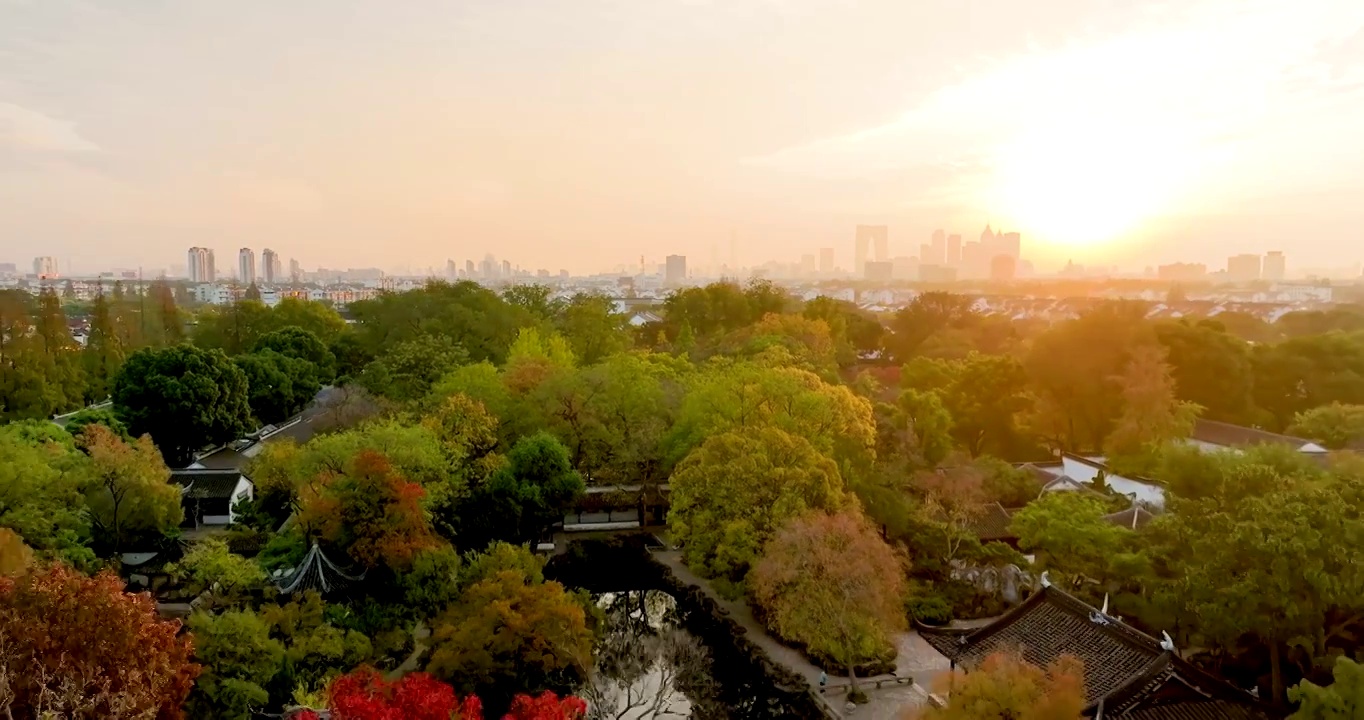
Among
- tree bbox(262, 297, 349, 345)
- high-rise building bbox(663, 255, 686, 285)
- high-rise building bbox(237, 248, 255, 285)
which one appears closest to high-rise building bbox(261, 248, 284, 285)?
→ high-rise building bbox(237, 248, 255, 285)

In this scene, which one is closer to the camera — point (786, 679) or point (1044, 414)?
point (786, 679)

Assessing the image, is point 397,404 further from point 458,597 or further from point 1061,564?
point 1061,564

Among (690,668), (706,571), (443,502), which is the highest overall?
(443,502)

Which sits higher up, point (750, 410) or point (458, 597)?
point (750, 410)

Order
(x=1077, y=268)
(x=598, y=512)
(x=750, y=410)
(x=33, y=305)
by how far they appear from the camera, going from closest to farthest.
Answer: (x=750, y=410), (x=598, y=512), (x=33, y=305), (x=1077, y=268)

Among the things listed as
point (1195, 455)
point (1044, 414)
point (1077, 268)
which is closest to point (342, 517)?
point (1195, 455)

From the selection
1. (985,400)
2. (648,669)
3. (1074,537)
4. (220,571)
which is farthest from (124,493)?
(985,400)

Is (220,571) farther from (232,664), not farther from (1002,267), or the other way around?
(1002,267)

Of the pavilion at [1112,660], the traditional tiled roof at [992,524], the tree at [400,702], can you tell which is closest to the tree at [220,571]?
the tree at [400,702]
